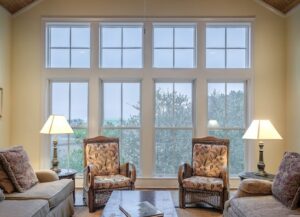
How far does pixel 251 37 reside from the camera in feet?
17.5

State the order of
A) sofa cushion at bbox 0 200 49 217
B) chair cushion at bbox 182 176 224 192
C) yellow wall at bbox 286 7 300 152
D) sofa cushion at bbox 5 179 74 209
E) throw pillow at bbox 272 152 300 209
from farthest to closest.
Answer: yellow wall at bbox 286 7 300 152, chair cushion at bbox 182 176 224 192, sofa cushion at bbox 5 179 74 209, throw pillow at bbox 272 152 300 209, sofa cushion at bbox 0 200 49 217

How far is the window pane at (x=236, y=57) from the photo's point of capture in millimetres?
5457

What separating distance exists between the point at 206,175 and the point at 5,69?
3.92 m

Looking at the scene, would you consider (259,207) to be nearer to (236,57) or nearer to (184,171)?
(184,171)

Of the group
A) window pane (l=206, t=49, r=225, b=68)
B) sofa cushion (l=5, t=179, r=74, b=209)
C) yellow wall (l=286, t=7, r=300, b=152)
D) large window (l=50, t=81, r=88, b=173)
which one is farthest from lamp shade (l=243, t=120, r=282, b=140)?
large window (l=50, t=81, r=88, b=173)

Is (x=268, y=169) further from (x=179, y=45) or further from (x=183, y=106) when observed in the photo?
(x=179, y=45)

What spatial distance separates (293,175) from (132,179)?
2225 mm

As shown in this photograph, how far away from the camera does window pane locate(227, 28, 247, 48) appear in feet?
18.0

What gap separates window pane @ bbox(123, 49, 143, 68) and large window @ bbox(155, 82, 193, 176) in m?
0.54

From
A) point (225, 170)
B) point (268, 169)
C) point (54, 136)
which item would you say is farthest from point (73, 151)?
point (268, 169)

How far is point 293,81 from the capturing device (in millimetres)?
5020

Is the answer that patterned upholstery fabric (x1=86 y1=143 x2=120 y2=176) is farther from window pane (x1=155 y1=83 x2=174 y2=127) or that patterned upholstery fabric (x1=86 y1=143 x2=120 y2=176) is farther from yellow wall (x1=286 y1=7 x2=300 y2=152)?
yellow wall (x1=286 y1=7 x2=300 y2=152)

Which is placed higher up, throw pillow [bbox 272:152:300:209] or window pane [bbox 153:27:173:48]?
window pane [bbox 153:27:173:48]

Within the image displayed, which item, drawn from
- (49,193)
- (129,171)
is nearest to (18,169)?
(49,193)
